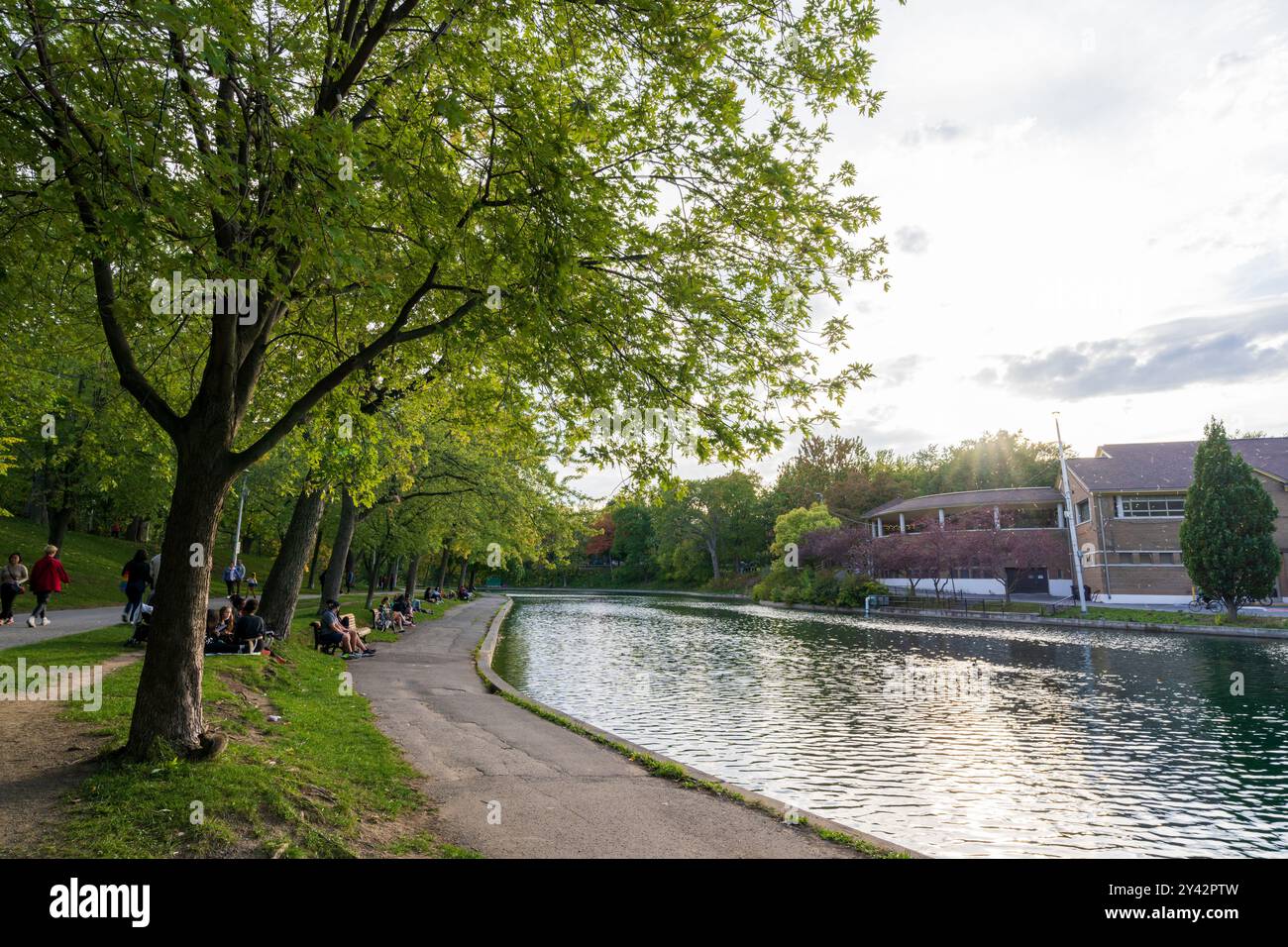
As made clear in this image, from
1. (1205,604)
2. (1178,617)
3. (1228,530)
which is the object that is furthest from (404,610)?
(1205,604)

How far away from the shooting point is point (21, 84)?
5961mm

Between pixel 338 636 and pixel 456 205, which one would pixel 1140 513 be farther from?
pixel 456 205

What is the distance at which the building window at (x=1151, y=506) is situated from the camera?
161 ft

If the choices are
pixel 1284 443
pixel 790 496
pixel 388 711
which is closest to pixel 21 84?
pixel 388 711

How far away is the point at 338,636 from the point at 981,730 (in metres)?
14.3

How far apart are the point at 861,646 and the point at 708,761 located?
18.2 m

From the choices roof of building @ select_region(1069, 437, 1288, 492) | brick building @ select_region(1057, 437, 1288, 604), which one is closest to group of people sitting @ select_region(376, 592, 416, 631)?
brick building @ select_region(1057, 437, 1288, 604)

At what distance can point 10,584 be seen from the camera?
1645 cm

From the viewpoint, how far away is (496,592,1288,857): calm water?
834 cm

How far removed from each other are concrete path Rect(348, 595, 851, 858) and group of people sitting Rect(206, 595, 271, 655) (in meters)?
2.73

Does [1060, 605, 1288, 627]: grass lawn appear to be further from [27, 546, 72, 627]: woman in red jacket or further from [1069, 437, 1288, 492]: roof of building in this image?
[27, 546, 72, 627]: woman in red jacket

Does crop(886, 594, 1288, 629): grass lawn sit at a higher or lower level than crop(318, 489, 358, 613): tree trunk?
lower
